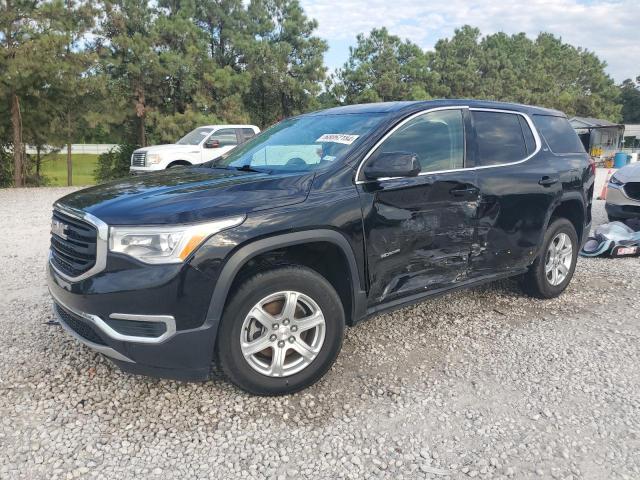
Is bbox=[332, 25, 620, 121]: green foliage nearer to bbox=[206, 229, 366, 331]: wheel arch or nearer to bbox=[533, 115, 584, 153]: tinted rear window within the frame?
bbox=[533, 115, 584, 153]: tinted rear window

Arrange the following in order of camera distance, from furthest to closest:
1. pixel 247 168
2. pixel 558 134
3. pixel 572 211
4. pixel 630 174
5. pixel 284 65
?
pixel 284 65 → pixel 630 174 → pixel 572 211 → pixel 558 134 → pixel 247 168

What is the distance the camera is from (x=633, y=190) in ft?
24.1

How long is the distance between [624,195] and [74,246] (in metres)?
7.52

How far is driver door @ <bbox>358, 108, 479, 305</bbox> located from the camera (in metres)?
3.23

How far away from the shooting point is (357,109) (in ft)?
12.8

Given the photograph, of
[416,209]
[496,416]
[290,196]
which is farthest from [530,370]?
[290,196]

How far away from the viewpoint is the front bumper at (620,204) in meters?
7.32

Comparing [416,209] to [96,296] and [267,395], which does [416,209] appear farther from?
[96,296]

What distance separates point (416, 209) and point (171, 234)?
5.46ft

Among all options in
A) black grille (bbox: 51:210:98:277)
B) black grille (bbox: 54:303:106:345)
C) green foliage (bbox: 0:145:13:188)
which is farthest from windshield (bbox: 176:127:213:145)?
black grille (bbox: 54:303:106:345)

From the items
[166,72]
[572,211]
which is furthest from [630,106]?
[572,211]

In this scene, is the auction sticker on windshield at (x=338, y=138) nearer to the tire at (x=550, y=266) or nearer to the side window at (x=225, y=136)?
the tire at (x=550, y=266)

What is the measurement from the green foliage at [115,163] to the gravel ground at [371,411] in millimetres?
17737

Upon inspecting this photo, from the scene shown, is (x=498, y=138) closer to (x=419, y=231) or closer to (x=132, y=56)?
(x=419, y=231)
